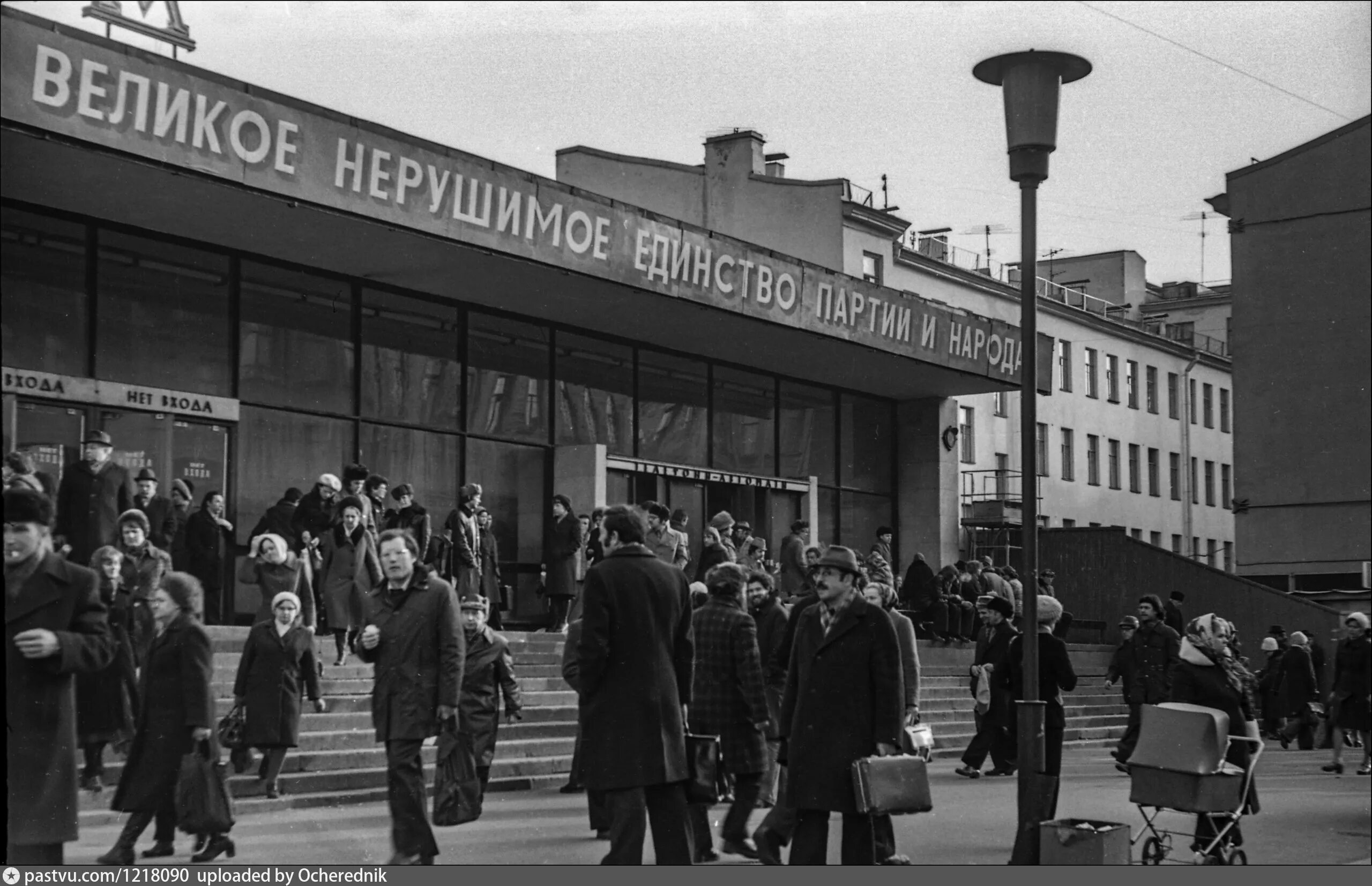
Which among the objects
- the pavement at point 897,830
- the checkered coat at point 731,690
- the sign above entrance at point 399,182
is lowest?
the pavement at point 897,830

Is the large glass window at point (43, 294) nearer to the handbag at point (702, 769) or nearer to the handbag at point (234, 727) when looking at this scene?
the handbag at point (234, 727)

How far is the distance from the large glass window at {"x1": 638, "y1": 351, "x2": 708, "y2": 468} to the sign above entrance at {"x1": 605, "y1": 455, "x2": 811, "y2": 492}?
24cm

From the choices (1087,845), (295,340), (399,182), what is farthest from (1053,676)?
(295,340)

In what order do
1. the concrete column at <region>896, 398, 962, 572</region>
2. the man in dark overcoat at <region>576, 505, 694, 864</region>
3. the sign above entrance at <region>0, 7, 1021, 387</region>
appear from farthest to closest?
the concrete column at <region>896, 398, 962, 572</region> < the sign above entrance at <region>0, 7, 1021, 387</region> < the man in dark overcoat at <region>576, 505, 694, 864</region>

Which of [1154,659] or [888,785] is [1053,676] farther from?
[1154,659]

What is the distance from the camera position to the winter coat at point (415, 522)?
17516 mm

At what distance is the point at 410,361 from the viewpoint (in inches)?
874

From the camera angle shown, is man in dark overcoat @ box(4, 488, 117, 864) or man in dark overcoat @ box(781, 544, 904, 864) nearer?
man in dark overcoat @ box(4, 488, 117, 864)

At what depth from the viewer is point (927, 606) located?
2547 cm

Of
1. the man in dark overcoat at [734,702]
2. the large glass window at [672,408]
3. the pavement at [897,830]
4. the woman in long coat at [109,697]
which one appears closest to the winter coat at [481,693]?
the pavement at [897,830]

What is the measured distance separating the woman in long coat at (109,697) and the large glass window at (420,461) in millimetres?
13240

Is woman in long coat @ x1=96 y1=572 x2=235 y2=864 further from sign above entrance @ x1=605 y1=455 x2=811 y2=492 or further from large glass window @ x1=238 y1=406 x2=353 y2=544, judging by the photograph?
sign above entrance @ x1=605 y1=455 x2=811 y2=492

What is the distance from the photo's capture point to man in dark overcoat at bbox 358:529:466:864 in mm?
8836

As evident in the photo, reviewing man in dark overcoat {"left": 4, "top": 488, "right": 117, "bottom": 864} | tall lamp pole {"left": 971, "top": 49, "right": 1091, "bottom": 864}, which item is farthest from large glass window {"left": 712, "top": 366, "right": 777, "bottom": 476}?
man in dark overcoat {"left": 4, "top": 488, "right": 117, "bottom": 864}
